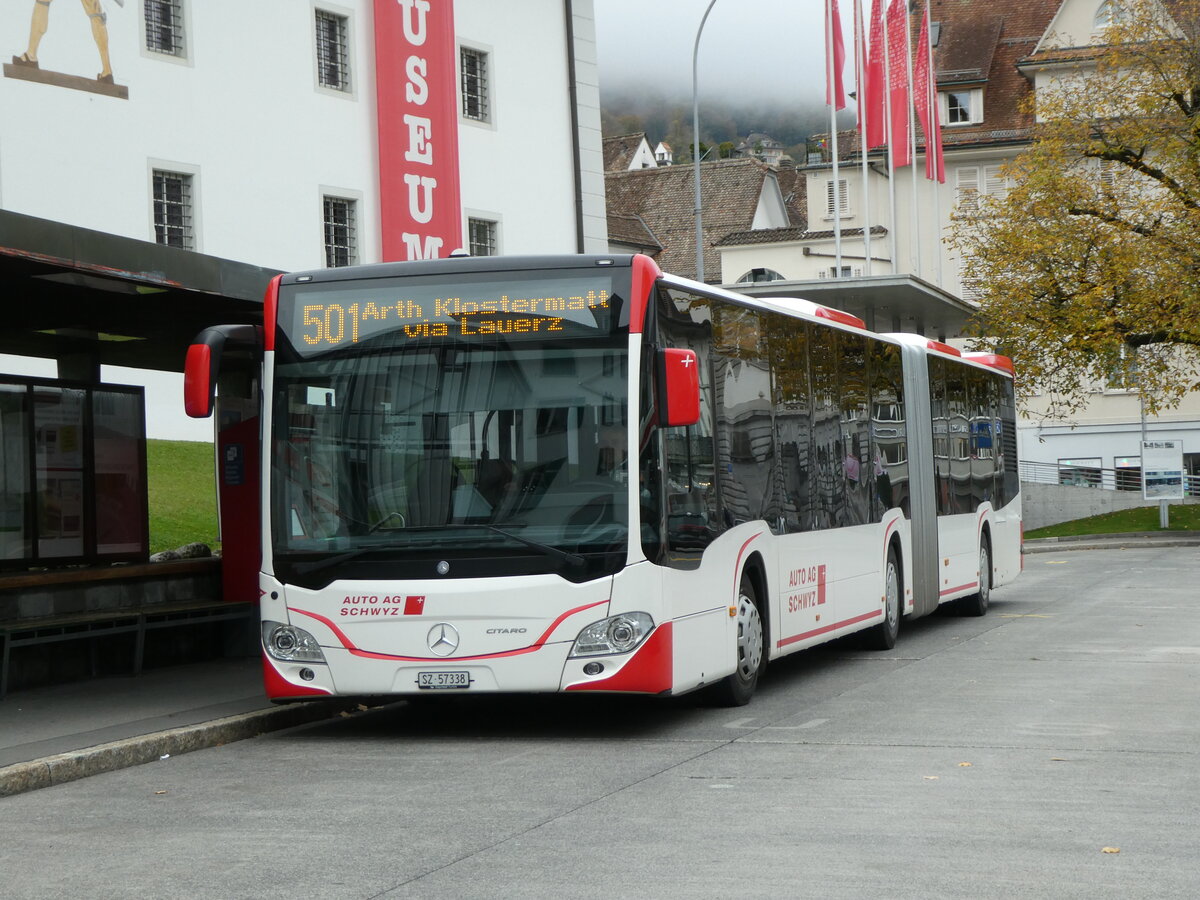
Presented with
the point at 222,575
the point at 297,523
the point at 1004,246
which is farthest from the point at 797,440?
the point at 1004,246

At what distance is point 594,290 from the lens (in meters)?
10.7

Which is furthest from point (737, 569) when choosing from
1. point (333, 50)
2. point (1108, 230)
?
point (1108, 230)

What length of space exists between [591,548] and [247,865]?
3.82 meters

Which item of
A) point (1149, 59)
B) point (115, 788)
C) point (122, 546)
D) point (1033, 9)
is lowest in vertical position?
point (115, 788)

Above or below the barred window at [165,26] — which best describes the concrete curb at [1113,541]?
below

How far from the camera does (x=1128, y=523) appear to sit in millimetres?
44938

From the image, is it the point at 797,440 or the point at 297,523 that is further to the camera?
the point at 797,440

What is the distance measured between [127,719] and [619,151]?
357ft

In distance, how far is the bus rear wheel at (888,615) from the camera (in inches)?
650

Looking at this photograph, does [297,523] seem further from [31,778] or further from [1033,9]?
[1033,9]

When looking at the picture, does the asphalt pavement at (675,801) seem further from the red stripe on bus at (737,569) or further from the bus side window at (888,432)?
the bus side window at (888,432)

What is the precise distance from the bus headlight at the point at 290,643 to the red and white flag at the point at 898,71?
1042 inches

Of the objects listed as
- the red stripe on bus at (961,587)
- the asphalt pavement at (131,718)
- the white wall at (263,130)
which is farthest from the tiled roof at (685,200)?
the asphalt pavement at (131,718)

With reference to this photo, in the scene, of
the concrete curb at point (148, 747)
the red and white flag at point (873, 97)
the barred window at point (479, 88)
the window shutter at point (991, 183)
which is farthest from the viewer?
the window shutter at point (991, 183)
